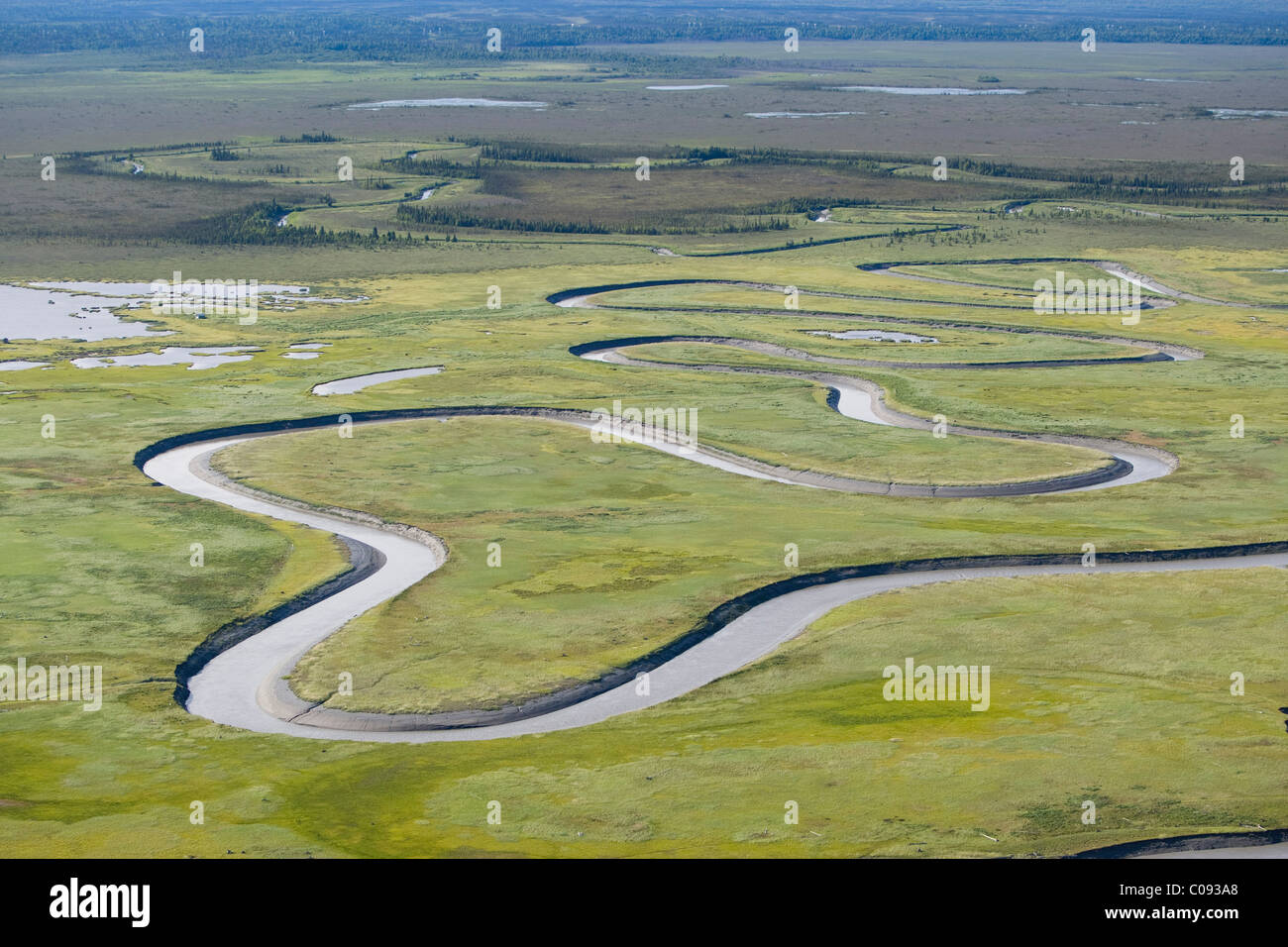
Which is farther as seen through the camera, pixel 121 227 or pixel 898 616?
pixel 121 227

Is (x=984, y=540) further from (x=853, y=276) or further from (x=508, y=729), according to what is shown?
(x=853, y=276)

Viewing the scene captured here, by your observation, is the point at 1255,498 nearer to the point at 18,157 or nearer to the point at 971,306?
the point at 971,306

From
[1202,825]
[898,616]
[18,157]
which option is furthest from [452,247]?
[1202,825]

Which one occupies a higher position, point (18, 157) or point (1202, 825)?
point (18, 157)

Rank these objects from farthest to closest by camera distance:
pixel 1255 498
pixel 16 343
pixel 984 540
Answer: pixel 16 343
pixel 1255 498
pixel 984 540
